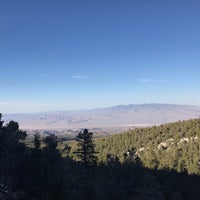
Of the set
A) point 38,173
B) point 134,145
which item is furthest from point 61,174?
point 134,145

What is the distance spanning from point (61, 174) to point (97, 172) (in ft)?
54.8

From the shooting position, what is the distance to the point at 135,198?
4259 centimetres

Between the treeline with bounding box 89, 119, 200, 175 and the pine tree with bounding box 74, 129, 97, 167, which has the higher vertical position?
the pine tree with bounding box 74, 129, 97, 167

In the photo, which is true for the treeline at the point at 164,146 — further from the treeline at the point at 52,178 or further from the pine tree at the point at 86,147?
the treeline at the point at 52,178

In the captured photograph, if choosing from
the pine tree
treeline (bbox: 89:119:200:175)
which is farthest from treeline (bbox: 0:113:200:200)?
treeline (bbox: 89:119:200:175)

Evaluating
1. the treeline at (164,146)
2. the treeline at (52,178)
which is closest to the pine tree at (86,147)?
the treeline at (52,178)

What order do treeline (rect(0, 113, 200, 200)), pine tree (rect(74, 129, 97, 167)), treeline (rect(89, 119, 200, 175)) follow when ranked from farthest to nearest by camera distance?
treeline (rect(89, 119, 200, 175)), pine tree (rect(74, 129, 97, 167)), treeline (rect(0, 113, 200, 200))

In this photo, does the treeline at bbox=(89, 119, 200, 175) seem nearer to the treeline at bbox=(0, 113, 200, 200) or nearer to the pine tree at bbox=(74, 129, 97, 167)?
the pine tree at bbox=(74, 129, 97, 167)

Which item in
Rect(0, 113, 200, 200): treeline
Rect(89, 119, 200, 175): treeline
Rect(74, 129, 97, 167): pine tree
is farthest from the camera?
Rect(89, 119, 200, 175): treeline

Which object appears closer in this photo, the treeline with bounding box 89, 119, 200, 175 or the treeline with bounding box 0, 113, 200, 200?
the treeline with bounding box 0, 113, 200, 200

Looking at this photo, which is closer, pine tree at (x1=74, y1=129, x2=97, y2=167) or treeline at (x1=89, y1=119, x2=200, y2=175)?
pine tree at (x1=74, y1=129, x2=97, y2=167)

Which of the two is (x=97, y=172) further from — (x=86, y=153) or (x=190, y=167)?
(x=190, y=167)

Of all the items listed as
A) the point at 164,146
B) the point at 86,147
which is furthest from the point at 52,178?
the point at 164,146

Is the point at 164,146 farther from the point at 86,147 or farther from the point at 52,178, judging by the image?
the point at 52,178
